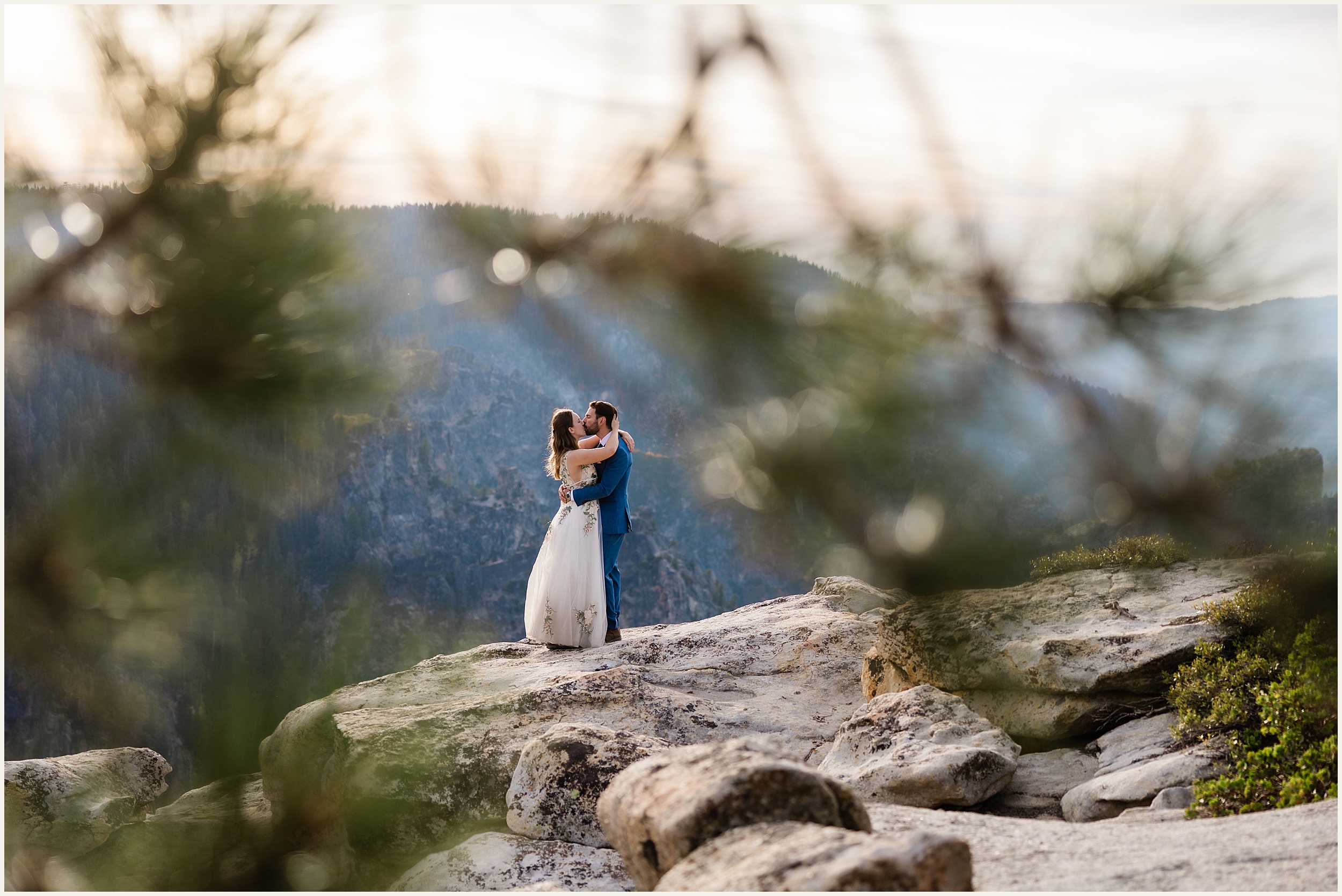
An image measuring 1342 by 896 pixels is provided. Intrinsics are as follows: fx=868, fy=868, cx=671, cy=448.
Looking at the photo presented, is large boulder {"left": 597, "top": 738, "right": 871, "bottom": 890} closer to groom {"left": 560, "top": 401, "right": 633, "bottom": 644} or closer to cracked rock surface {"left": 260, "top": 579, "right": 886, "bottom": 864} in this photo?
cracked rock surface {"left": 260, "top": 579, "right": 886, "bottom": 864}

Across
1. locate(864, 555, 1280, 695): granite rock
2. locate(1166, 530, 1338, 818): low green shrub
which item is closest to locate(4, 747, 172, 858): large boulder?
locate(864, 555, 1280, 695): granite rock

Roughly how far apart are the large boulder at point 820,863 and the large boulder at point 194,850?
0.92 metres

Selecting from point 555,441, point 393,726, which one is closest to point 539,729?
point 393,726

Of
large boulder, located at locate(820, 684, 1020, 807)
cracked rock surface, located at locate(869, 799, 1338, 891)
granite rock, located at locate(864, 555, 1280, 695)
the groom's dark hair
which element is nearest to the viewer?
cracked rock surface, located at locate(869, 799, 1338, 891)

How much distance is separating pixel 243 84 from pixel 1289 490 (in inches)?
83.3

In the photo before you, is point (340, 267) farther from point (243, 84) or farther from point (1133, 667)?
point (1133, 667)

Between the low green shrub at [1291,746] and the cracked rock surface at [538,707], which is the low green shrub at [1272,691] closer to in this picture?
the low green shrub at [1291,746]

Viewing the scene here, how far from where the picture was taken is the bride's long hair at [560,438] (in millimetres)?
5391

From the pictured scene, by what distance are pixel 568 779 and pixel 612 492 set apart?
2.40 meters

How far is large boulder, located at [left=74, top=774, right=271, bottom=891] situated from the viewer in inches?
66.5

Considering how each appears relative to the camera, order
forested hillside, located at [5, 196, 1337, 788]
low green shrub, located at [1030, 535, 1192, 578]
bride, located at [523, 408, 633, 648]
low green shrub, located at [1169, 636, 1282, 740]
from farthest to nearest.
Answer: bride, located at [523, 408, 633, 648]
low green shrub, located at [1030, 535, 1192, 578]
low green shrub, located at [1169, 636, 1282, 740]
forested hillside, located at [5, 196, 1337, 788]

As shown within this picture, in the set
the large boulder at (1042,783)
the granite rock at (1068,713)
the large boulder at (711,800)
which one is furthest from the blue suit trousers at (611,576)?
the large boulder at (711,800)

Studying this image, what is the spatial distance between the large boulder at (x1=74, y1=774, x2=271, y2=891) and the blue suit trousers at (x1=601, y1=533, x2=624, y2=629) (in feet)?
12.2

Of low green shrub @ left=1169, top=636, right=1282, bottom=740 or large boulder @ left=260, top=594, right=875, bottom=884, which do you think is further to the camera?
large boulder @ left=260, top=594, right=875, bottom=884
